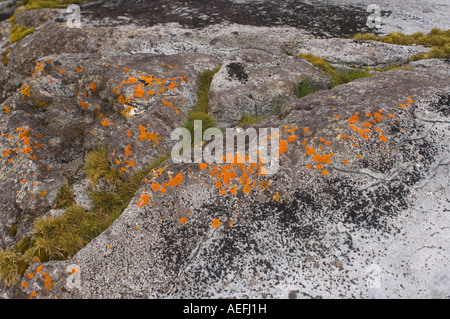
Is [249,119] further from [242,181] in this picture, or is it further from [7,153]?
[7,153]

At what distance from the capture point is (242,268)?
222 inches

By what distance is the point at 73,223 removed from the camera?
23.2ft

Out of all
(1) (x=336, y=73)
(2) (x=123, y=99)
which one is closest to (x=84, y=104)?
(2) (x=123, y=99)

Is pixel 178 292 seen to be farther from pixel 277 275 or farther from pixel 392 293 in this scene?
pixel 392 293

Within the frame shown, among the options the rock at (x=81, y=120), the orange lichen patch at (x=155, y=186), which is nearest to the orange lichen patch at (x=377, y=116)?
the rock at (x=81, y=120)

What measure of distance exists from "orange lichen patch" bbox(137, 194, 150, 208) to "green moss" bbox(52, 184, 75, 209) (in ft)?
6.77

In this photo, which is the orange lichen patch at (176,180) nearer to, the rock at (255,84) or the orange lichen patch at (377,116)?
the rock at (255,84)

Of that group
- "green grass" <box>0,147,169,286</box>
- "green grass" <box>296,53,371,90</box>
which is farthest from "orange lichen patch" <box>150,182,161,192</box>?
"green grass" <box>296,53,371,90</box>

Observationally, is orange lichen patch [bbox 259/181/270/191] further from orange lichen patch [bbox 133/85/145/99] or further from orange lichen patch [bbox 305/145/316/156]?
orange lichen patch [bbox 133/85/145/99]

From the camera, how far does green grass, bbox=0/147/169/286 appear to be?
21.3ft

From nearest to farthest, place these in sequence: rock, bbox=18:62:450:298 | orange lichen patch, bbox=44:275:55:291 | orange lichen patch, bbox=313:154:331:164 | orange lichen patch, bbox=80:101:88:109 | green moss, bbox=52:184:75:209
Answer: rock, bbox=18:62:450:298 → orange lichen patch, bbox=44:275:55:291 → orange lichen patch, bbox=313:154:331:164 → green moss, bbox=52:184:75:209 → orange lichen patch, bbox=80:101:88:109

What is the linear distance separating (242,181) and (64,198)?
4.60 metres

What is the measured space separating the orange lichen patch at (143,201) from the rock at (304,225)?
26 mm

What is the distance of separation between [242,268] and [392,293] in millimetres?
2586
